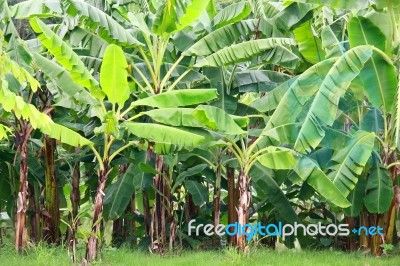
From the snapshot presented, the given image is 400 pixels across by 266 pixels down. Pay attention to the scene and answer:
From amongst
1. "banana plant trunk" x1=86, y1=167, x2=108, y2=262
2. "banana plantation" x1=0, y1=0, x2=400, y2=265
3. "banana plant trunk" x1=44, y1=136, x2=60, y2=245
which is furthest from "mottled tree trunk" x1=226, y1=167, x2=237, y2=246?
"banana plant trunk" x1=44, y1=136, x2=60, y2=245

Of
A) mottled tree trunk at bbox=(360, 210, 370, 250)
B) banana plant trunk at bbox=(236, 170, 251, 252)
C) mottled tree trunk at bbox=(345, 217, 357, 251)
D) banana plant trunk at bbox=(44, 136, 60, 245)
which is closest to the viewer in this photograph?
banana plant trunk at bbox=(236, 170, 251, 252)

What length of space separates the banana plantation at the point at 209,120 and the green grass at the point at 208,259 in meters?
0.22

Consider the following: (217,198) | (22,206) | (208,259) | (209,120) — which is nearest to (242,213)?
(208,259)

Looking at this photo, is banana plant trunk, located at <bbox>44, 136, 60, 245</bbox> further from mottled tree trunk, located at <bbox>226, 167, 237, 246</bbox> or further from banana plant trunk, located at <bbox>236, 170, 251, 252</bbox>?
banana plant trunk, located at <bbox>236, 170, 251, 252</bbox>

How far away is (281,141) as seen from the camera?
8602 mm

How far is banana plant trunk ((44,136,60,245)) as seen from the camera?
1034cm

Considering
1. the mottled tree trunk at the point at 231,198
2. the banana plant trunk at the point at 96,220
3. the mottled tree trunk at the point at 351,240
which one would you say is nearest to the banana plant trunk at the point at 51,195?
the banana plant trunk at the point at 96,220

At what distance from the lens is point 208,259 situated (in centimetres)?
888

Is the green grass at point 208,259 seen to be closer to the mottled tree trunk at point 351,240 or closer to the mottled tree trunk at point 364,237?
the mottled tree trunk at point 364,237

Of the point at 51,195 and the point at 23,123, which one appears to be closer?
the point at 23,123

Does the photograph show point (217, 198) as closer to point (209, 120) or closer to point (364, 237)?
point (364, 237)

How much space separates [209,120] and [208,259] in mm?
2085

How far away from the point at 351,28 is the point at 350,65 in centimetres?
87

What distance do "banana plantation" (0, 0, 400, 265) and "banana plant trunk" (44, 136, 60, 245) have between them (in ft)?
0.08
